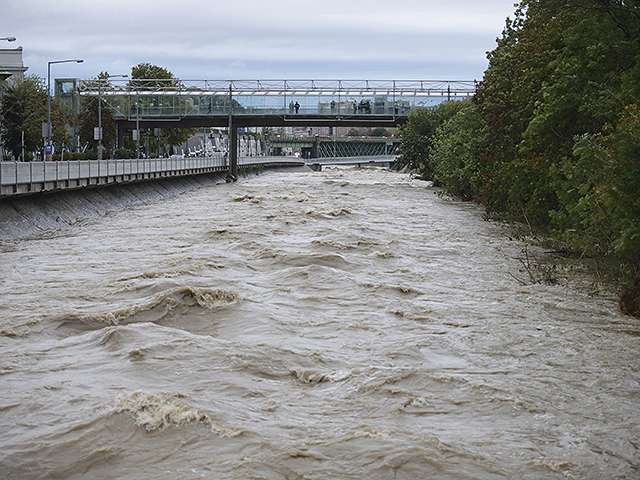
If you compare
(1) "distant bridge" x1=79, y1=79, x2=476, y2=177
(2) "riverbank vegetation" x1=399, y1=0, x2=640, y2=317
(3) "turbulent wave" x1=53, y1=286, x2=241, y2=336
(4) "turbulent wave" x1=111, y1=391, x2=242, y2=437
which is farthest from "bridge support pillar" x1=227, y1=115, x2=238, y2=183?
(4) "turbulent wave" x1=111, y1=391, x2=242, y2=437

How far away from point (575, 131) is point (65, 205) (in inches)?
837

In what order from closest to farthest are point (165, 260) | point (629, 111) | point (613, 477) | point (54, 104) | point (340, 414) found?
1. point (613, 477)
2. point (340, 414)
3. point (629, 111)
4. point (165, 260)
5. point (54, 104)

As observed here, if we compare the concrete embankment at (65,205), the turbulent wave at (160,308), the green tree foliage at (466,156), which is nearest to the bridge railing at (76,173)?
the concrete embankment at (65,205)

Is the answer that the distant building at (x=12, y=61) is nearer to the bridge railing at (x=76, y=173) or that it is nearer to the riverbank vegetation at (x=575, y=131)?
the bridge railing at (x=76, y=173)

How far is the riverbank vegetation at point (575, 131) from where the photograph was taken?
16062mm

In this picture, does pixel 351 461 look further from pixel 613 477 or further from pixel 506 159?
pixel 506 159

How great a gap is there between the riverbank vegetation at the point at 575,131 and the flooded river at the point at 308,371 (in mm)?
1560

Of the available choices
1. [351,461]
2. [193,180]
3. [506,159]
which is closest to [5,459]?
[351,461]

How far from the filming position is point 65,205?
119 feet

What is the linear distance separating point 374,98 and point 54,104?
26996mm

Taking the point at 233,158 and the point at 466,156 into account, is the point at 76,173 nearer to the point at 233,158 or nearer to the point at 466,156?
the point at 466,156

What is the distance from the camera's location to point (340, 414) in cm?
1000

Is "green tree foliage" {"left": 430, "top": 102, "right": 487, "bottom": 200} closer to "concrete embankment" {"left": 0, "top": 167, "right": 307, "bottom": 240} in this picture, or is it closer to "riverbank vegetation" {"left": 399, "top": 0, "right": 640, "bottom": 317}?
"riverbank vegetation" {"left": 399, "top": 0, "right": 640, "bottom": 317}

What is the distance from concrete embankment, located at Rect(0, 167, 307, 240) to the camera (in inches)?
1167
